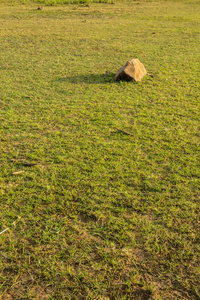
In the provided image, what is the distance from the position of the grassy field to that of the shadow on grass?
0.04m

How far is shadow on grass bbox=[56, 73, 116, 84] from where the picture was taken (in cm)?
509

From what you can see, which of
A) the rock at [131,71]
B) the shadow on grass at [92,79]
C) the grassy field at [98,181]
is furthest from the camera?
→ the shadow on grass at [92,79]

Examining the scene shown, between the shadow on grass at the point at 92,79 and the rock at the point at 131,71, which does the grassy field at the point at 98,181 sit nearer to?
the shadow on grass at the point at 92,79

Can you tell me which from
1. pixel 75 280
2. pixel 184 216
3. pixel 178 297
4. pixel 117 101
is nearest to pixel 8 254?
pixel 75 280

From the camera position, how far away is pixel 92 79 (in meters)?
5.18

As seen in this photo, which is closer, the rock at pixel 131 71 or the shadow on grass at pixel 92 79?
the rock at pixel 131 71

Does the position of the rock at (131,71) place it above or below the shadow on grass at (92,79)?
above

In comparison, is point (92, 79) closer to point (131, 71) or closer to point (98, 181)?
point (131, 71)

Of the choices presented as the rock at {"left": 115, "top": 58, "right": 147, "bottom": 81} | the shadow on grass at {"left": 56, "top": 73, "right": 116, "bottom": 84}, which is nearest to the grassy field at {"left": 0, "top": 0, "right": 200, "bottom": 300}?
the shadow on grass at {"left": 56, "top": 73, "right": 116, "bottom": 84}

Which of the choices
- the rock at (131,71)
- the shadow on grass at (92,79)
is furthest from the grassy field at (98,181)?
the rock at (131,71)

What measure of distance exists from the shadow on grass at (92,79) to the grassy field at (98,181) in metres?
0.04

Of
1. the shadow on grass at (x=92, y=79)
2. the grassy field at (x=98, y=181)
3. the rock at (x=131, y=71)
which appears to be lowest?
the grassy field at (x=98, y=181)

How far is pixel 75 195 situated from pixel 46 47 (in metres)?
6.12

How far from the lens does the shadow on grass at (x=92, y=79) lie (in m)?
5.09
